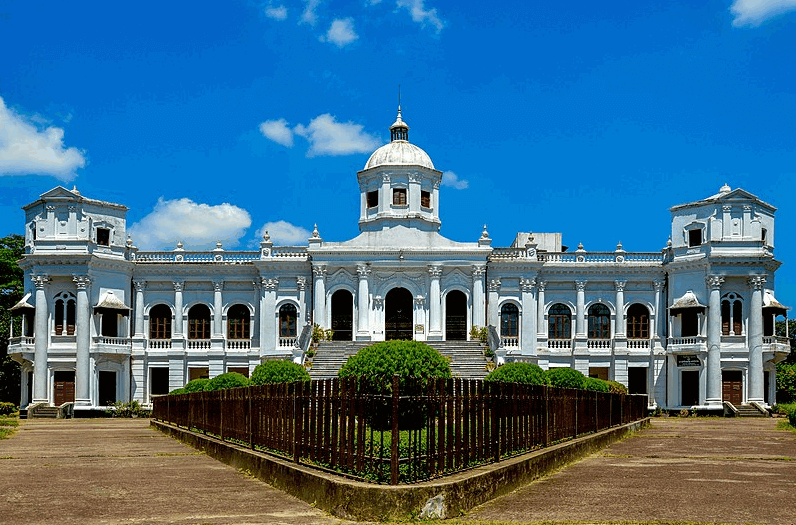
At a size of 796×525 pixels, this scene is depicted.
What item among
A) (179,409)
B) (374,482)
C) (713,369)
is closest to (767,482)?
(374,482)

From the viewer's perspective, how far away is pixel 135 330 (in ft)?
153

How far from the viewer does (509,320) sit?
45938 mm

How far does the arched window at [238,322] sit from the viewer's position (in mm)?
47312

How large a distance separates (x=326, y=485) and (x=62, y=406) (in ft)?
115

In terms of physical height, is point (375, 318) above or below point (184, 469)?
above

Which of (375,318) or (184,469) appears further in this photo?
(375,318)

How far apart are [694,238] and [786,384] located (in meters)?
11.2

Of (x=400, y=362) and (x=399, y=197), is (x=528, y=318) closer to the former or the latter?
(x=399, y=197)

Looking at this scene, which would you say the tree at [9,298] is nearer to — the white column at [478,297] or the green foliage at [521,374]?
the white column at [478,297]

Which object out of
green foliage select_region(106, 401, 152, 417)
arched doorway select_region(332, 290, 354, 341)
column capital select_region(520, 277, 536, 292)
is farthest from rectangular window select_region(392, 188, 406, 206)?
green foliage select_region(106, 401, 152, 417)

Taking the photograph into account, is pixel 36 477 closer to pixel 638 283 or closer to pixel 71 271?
pixel 71 271

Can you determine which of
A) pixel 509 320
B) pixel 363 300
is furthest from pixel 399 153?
pixel 509 320

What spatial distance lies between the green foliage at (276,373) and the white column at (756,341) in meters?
23.2

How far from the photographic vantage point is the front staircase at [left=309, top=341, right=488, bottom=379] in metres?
38.5
